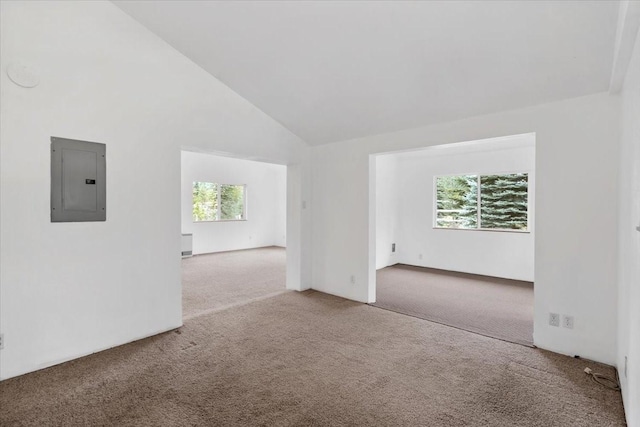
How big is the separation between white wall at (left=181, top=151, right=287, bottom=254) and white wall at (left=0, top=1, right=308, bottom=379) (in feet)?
16.1

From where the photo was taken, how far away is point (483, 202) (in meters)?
6.24

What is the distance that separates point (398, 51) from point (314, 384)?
2.77 metres

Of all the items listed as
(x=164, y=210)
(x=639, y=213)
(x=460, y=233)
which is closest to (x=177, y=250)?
(x=164, y=210)

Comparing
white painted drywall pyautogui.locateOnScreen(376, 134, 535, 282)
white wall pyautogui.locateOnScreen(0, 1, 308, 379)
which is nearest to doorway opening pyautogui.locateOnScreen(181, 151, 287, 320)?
white wall pyautogui.locateOnScreen(0, 1, 308, 379)

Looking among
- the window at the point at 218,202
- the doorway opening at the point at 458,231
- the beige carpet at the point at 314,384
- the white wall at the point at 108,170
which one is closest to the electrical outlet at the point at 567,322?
the beige carpet at the point at 314,384

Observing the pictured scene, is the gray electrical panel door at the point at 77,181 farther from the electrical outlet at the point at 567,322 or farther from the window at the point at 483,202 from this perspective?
the window at the point at 483,202

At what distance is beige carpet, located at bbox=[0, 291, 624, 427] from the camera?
6.56 feet

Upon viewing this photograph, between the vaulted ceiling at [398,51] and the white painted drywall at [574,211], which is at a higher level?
the vaulted ceiling at [398,51]

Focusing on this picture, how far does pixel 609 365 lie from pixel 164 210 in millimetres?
4262

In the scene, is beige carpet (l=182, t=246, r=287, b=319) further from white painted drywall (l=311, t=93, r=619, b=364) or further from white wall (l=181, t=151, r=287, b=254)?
white painted drywall (l=311, t=93, r=619, b=364)

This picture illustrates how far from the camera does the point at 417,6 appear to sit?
7.38ft

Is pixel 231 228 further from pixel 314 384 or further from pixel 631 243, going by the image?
pixel 631 243

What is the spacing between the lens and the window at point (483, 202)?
579 cm

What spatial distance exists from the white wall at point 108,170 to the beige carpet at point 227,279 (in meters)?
0.96
